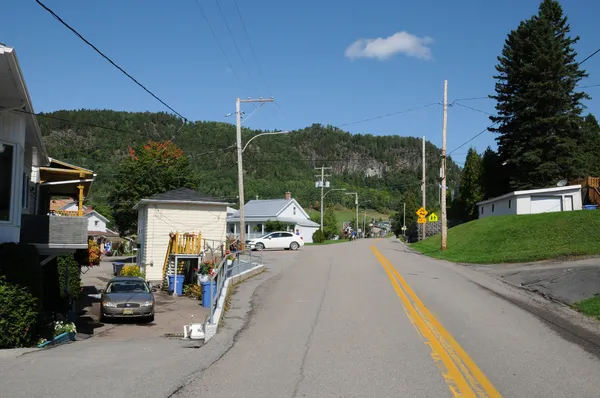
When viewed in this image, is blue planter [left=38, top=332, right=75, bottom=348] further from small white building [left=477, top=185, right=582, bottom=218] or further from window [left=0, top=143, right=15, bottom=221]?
small white building [left=477, top=185, right=582, bottom=218]

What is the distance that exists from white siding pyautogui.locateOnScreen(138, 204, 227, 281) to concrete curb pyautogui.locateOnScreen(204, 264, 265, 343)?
32.4 feet

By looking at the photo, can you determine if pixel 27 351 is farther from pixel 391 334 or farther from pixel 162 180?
pixel 162 180

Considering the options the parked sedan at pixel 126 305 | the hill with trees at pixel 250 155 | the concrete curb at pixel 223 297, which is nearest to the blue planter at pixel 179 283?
the concrete curb at pixel 223 297

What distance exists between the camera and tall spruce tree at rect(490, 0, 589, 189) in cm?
4634

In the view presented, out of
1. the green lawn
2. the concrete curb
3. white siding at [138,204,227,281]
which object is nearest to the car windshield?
the concrete curb

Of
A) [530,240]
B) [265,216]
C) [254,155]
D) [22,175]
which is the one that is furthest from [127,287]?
[254,155]

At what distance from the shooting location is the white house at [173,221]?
1257 inches

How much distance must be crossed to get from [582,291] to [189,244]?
816 inches

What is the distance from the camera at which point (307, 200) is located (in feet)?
380

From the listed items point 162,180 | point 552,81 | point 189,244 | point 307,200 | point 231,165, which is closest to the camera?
point 189,244

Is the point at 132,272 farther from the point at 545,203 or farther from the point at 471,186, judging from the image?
the point at 471,186

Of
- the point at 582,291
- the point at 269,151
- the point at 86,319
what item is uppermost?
the point at 269,151

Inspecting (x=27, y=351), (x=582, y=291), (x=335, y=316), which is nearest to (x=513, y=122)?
(x=582, y=291)

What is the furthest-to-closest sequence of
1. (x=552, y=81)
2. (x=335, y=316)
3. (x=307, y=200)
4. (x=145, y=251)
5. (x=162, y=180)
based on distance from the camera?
(x=307, y=200)
(x=162, y=180)
(x=552, y=81)
(x=145, y=251)
(x=335, y=316)
